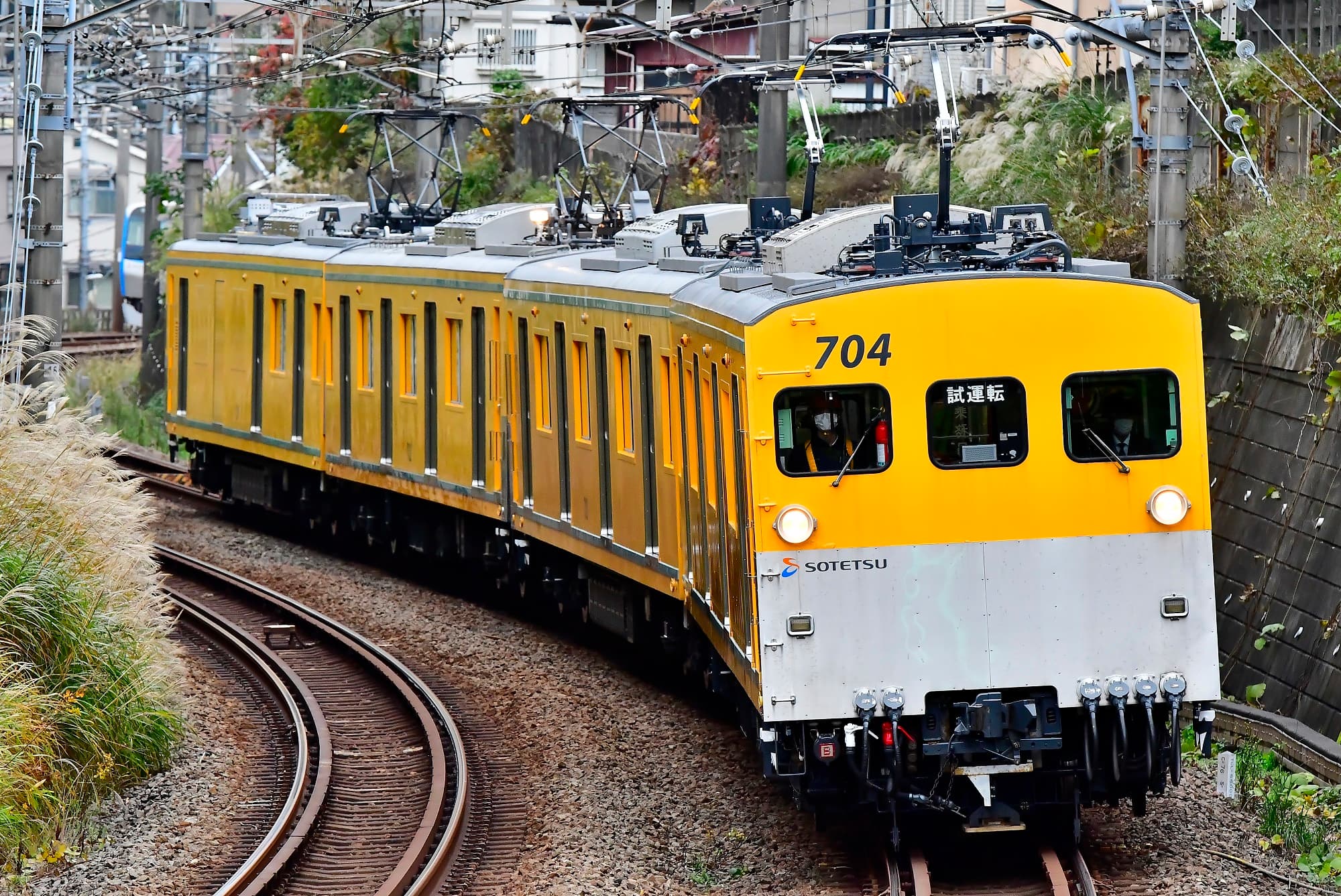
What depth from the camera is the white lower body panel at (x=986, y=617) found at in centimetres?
902

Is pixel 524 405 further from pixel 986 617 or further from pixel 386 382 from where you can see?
pixel 986 617

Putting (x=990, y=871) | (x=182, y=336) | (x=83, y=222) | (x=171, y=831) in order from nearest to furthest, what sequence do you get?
(x=990, y=871) < (x=171, y=831) < (x=182, y=336) < (x=83, y=222)

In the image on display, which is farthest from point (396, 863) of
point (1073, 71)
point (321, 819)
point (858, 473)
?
point (1073, 71)

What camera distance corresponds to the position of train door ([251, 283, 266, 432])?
21281 mm

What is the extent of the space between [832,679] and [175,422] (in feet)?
52.8

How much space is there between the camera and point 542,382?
1545cm

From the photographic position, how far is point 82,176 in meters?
49.4

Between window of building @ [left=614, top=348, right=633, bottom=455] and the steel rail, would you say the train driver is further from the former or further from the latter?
window of building @ [left=614, top=348, right=633, bottom=455]

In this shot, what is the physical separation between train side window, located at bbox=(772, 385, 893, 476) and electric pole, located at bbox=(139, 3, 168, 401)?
22.7 metres

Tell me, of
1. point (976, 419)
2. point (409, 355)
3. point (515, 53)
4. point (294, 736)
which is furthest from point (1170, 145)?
point (515, 53)

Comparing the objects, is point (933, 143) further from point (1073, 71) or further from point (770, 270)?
point (770, 270)

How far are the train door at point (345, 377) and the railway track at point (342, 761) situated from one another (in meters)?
1.99

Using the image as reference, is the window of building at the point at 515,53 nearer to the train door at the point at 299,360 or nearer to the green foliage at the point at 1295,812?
the train door at the point at 299,360

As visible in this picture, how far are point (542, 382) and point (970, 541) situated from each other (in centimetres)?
684
